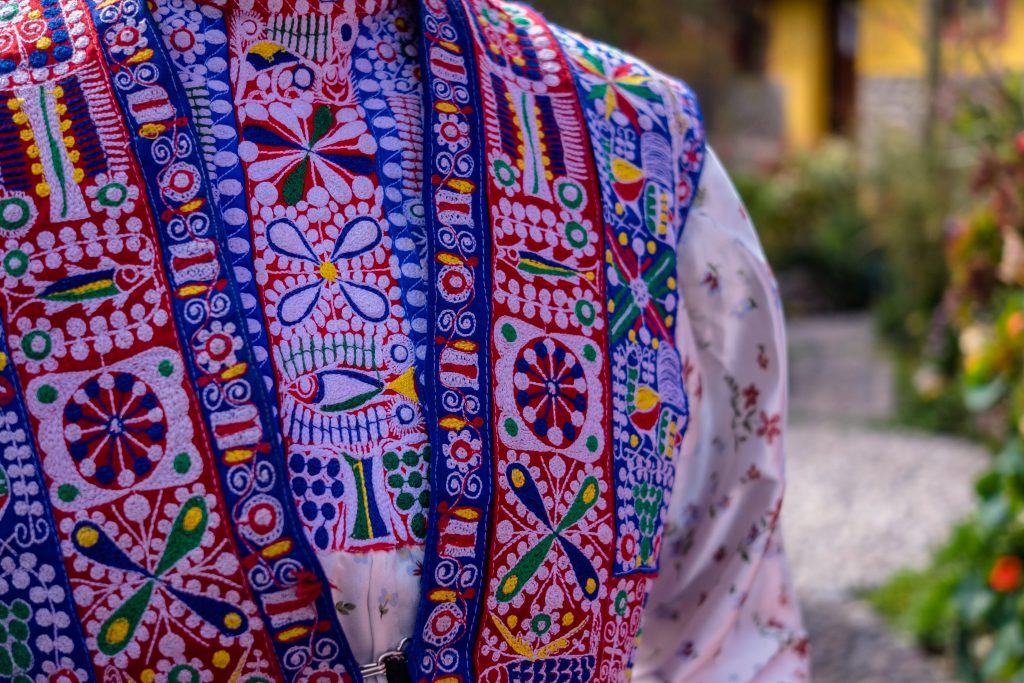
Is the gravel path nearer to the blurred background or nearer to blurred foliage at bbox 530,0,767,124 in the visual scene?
the blurred background

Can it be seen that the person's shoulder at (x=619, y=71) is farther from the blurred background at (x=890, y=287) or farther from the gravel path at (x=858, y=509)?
the gravel path at (x=858, y=509)

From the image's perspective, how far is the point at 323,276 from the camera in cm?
113

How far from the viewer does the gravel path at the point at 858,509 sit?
4738 mm

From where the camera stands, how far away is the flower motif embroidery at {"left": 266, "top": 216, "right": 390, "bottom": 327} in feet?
3.64

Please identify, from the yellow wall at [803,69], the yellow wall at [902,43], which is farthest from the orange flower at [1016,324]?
the yellow wall at [803,69]

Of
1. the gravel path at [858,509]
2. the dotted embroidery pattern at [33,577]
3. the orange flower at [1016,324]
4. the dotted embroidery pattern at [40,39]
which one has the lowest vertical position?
the gravel path at [858,509]

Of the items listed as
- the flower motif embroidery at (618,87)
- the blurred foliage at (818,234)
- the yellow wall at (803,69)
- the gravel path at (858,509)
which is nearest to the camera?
the flower motif embroidery at (618,87)

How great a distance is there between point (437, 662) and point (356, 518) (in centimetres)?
14

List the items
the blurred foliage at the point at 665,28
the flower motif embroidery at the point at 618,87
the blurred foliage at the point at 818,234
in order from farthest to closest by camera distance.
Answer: the blurred foliage at the point at 818,234 → the blurred foliage at the point at 665,28 → the flower motif embroidery at the point at 618,87

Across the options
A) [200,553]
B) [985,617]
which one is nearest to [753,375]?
[200,553]

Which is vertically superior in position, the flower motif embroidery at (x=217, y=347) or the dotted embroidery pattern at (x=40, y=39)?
the dotted embroidery pattern at (x=40, y=39)

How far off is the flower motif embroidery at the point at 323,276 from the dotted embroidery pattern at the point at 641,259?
255 millimetres

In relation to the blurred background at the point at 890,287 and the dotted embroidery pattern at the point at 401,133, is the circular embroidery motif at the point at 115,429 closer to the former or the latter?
the dotted embroidery pattern at the point at 401,133

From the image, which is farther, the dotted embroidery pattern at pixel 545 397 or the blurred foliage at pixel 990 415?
the blurred foliage at pixel 990 415
